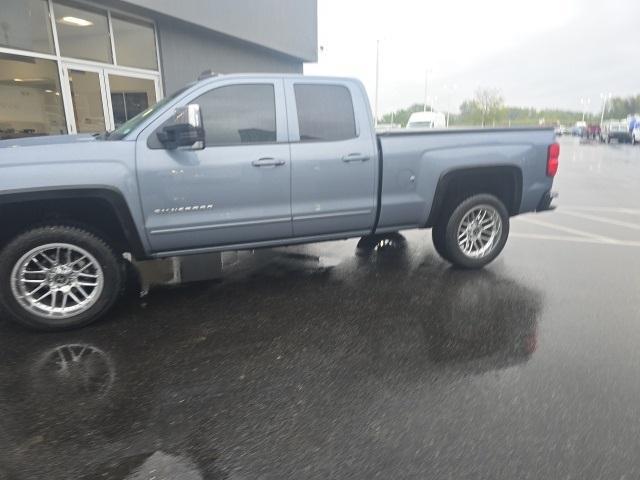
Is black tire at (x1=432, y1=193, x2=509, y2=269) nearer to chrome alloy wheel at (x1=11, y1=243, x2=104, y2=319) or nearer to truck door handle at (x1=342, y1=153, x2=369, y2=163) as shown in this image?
truck door handle at (x1=342, y1=153, x2=369, y2=163)

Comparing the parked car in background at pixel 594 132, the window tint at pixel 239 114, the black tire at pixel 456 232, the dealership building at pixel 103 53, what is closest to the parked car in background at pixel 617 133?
the parked car in background at pixel 594 132

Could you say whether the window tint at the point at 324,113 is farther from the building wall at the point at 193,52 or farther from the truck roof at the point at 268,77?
the building wall at the point at 193,52

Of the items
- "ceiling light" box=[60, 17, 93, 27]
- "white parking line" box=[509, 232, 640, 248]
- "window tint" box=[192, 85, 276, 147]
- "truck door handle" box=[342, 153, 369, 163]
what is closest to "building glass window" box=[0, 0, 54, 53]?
"ceiling light" box=[60, 17, 93, 27]

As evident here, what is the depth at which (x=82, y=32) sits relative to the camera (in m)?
10.0

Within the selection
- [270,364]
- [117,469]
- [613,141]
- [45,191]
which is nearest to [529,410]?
[270,364]

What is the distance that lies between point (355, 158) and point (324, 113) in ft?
1.76

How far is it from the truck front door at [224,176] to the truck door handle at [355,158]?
58 cm

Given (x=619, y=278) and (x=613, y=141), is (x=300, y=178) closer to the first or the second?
(x=619, y=278)

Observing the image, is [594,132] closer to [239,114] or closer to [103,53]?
[103,53]

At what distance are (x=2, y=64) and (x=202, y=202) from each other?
749 cm

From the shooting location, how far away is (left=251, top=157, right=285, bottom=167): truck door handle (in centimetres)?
398

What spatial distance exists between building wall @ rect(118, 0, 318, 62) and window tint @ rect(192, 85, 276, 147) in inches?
308

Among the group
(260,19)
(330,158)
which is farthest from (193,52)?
(330,158)

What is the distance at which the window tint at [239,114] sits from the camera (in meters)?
3.96
